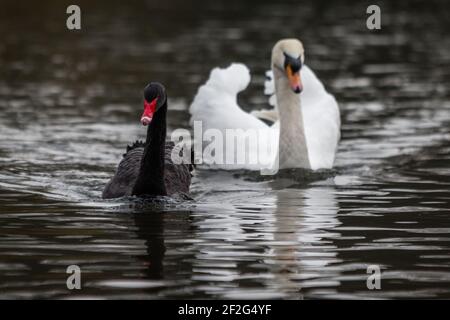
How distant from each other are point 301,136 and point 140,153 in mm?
2158

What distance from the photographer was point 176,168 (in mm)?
12883

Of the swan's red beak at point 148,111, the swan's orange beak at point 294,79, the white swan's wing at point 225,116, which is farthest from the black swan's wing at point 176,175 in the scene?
the swan's orange beak at point 294,79

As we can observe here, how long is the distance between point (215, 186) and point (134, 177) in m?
1.54

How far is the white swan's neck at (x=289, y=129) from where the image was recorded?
1402 cm

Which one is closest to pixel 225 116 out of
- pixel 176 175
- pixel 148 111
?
pixel 176 175

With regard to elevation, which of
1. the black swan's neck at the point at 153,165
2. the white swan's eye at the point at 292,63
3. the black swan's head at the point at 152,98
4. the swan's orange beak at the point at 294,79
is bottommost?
the black swan's neck at the point at 153,165

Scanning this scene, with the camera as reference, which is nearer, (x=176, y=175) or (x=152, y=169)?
(x=152, y=169)

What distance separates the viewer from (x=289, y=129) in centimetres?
1424

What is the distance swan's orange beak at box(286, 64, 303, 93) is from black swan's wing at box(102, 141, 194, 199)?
5.00 ft

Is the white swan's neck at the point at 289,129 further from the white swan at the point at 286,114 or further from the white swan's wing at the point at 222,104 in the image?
the white swan's wing at the point at 222,104

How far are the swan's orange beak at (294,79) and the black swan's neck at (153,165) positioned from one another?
2119mm

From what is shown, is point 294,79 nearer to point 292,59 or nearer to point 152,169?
point 292,59
